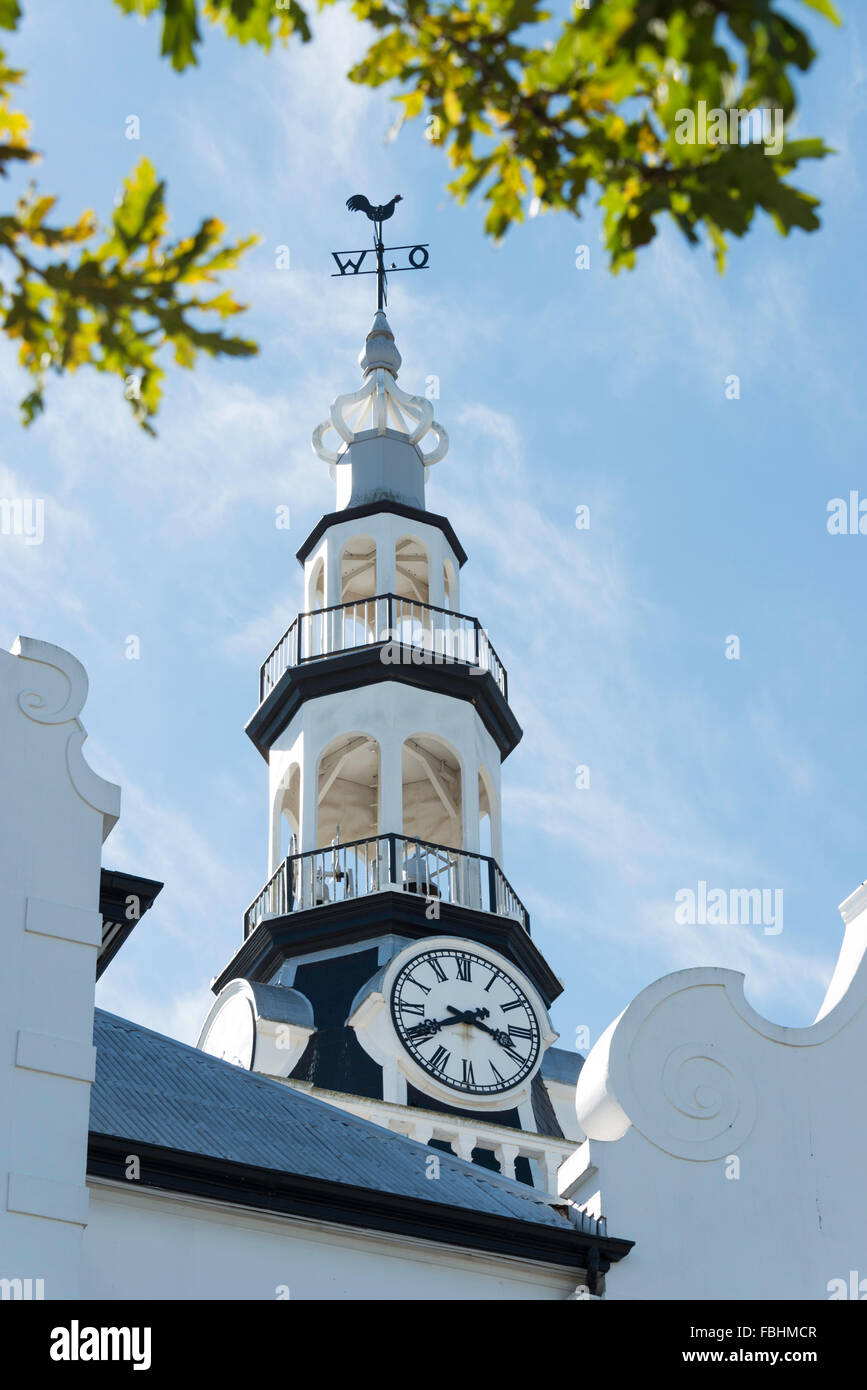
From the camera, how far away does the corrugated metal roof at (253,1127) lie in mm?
16125

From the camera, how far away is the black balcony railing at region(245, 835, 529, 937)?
32656 mm

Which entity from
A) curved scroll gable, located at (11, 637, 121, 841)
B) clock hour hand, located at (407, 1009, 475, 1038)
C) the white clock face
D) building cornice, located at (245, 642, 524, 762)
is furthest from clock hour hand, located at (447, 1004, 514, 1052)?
curved scroll gable, located at (11, 637, 121, 841)

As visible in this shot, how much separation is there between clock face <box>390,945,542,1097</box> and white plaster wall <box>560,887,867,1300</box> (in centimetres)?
1351

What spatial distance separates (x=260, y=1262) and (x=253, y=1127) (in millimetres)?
1788

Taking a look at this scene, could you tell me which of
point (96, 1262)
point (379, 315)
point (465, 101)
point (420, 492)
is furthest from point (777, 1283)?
point (379, 315)

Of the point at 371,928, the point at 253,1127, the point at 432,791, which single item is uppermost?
the point at 432,791

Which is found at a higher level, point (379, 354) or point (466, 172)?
point (379, 354)

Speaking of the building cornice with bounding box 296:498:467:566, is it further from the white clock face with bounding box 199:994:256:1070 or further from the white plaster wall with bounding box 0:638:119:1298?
the white plaster wall with bounding box 0:638:119:1298

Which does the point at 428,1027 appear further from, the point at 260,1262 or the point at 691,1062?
the point at 260,1262

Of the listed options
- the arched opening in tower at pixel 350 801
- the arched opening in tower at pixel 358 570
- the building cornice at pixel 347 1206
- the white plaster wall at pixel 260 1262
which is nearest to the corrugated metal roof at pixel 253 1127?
the building cornice at pixel 347 1206

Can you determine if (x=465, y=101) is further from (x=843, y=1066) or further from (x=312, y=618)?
(x=312, y=618)

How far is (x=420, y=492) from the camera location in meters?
38.7

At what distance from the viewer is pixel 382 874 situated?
32.5 meters

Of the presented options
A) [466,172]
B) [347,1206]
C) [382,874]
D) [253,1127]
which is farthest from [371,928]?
[466,172]
